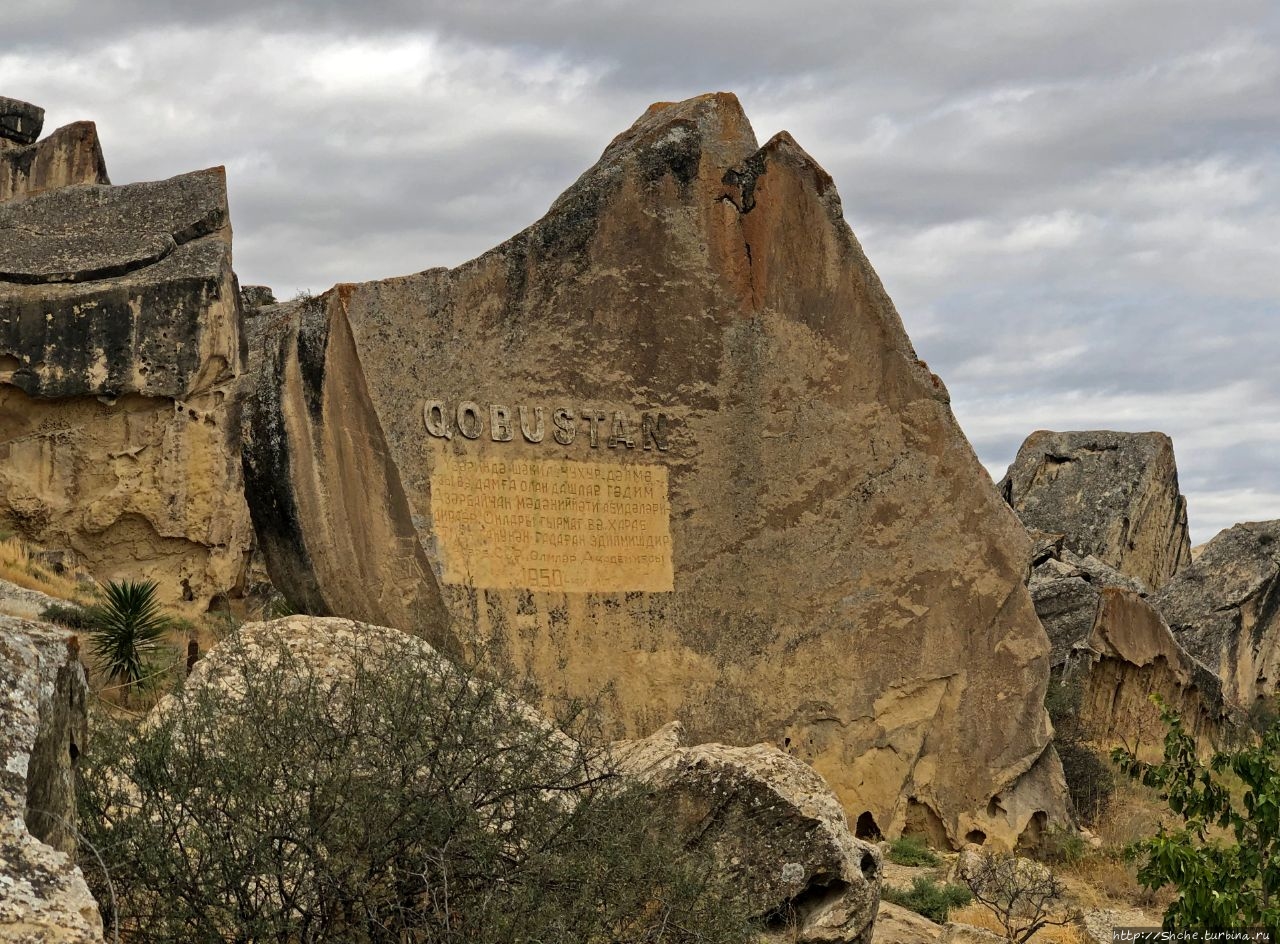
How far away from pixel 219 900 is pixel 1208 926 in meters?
3.73

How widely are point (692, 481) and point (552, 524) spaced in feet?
3.16

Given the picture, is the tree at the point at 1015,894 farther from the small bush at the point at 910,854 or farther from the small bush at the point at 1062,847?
the small bush at the point at 1062,847

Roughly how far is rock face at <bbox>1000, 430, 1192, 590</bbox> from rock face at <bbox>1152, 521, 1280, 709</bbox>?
2.09 meters

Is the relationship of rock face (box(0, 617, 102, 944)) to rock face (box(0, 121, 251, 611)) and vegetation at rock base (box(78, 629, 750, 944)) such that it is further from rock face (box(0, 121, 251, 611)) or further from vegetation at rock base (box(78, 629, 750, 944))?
rock face (box(0, 121, 251, 611))

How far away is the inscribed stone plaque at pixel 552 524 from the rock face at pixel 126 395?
273 inches

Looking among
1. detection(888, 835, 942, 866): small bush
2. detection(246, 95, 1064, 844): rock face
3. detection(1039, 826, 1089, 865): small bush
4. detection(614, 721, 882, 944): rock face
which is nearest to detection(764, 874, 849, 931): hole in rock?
detection(614, 721, 882, 944): rock face

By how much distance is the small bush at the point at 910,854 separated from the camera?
31.4 ft

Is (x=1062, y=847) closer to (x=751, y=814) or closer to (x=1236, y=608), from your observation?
(x=751, y=814)

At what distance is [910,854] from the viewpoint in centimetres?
964

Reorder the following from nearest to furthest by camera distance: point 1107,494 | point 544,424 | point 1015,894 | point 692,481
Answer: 1. point 1015,894
2. point 544,424
3. point 692,481
4. point 1107,494

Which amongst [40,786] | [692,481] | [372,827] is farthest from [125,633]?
[40,786]

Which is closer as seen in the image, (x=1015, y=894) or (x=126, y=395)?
(x=1015, y=894)

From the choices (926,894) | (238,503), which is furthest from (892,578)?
(238,503)

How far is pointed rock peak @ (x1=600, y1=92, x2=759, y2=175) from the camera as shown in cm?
995
